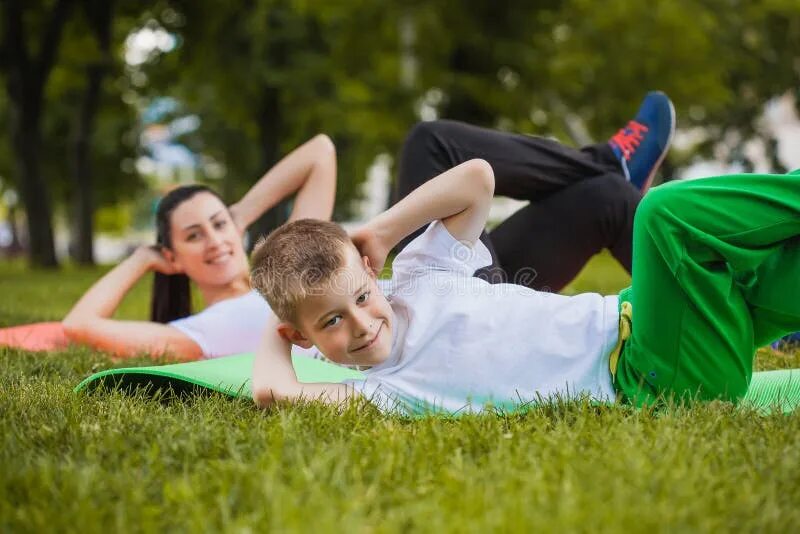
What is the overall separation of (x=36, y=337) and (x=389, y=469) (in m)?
3.63

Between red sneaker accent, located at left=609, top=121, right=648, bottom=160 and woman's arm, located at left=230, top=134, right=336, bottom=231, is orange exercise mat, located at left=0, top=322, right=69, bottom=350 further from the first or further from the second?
red sneaker accent, located at left=609, top=121, right=648, bottom=160

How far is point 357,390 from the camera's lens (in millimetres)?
2975

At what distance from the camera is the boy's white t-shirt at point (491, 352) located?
293cm

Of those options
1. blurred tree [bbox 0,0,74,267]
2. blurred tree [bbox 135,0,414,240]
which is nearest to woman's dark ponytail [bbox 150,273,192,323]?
blurred tree [bbox 135,0,414,240]

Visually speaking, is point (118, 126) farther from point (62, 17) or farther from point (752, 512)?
point (752, 512)

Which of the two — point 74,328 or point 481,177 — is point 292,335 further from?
point 74,328

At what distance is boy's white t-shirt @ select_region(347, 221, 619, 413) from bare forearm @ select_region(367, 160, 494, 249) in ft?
0.89

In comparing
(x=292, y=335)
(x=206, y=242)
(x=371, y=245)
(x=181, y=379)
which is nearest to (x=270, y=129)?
(x=206, y=242)

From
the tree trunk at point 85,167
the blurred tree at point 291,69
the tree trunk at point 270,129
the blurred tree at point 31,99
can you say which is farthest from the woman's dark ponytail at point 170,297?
the tree trunk at point 270,129

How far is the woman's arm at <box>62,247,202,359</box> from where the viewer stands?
183 inches

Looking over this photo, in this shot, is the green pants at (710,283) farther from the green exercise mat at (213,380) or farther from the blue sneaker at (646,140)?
the blue sneaker at (646,140)

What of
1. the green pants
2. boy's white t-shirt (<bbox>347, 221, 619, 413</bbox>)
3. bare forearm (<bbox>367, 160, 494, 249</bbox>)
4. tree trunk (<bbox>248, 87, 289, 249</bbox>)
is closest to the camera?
the green pants

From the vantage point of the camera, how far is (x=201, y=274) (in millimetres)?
4918

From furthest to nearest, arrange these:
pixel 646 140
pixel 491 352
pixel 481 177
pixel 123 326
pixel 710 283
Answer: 1. pixel 123 326
2. pixel 646 140
3. pixel 481 177
4. pixel 491 352
5. pixel 710 283
